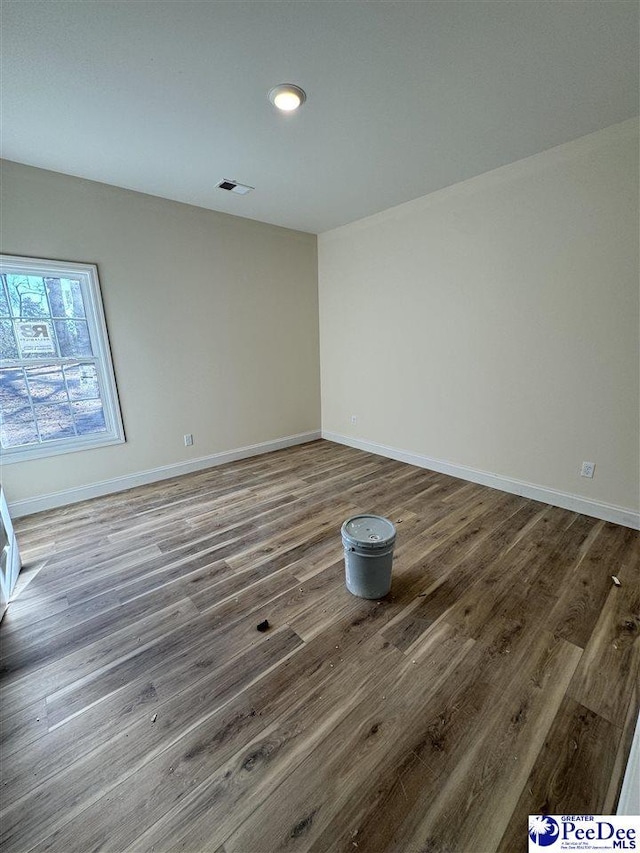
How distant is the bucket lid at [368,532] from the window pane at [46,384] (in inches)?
112

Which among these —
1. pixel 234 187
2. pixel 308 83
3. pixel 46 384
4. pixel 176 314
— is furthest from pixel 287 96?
pixel 46 384

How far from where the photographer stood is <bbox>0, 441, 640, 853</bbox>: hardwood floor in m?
1.04

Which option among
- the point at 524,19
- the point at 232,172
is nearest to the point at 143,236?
the point at 232,172

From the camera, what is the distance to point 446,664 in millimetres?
1510

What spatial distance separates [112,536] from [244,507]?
40.1 inches

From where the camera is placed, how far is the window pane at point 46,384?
2.89 m

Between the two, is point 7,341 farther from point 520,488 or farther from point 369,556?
point 520,488

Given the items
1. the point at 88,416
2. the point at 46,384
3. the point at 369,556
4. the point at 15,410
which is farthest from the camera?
the point at 88,416

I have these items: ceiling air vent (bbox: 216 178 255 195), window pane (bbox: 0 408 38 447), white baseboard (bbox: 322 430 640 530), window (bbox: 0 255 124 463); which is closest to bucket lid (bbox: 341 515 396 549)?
white baseboard (bbox: 322 430 640 530)

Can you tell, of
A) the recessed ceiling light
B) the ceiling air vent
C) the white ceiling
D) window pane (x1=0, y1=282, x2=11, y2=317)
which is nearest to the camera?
the white ceiling

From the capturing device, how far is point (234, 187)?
9.99 feet

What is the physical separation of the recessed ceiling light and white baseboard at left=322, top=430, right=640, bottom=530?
318cm

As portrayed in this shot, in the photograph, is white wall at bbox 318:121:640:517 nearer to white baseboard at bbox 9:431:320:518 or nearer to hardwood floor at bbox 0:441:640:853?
hardwood floor at bbox 0:441:640:853

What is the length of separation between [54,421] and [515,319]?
4170 mm
